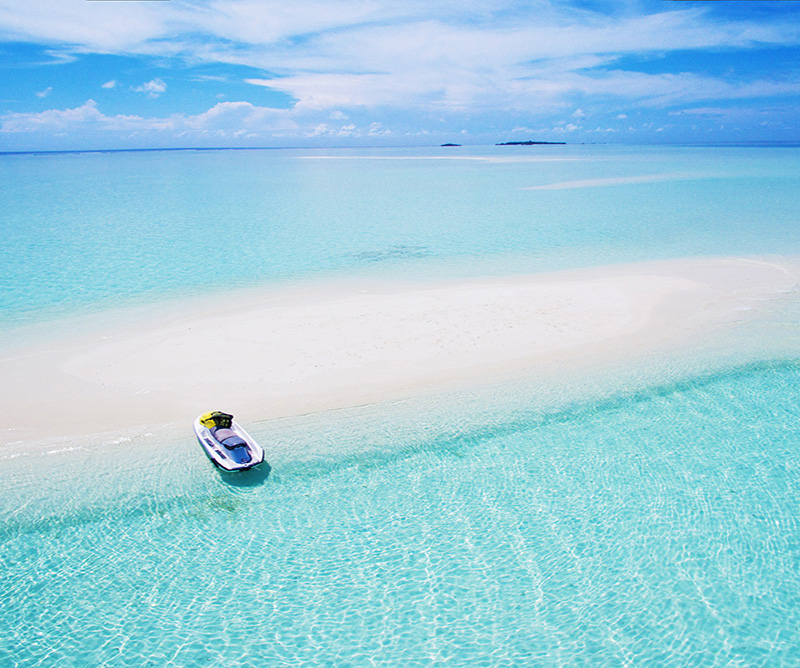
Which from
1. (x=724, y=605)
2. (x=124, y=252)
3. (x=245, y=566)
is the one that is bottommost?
(x=724, y=605)

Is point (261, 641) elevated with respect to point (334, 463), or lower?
lower

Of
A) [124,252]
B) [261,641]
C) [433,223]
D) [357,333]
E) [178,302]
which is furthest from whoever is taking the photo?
[433,223]

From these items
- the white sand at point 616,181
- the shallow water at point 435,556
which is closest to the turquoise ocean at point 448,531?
the shallow water at point 435,556

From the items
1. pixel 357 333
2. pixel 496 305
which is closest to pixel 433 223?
pixel 496 305

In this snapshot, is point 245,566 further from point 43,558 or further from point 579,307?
point 579,307

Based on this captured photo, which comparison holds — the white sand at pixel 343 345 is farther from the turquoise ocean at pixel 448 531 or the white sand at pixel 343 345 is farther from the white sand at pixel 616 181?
the white sand at pixel 616 181

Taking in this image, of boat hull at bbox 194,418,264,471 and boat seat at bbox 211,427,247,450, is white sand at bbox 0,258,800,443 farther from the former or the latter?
boat hull at bbox 194,418,264,471
